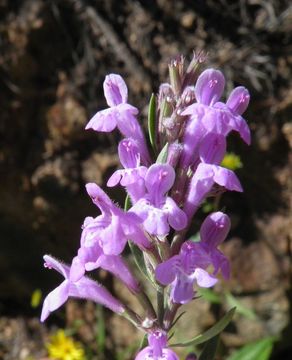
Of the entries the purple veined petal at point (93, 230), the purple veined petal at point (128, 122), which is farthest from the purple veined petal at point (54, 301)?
the purple veined petal at point (128, 122)

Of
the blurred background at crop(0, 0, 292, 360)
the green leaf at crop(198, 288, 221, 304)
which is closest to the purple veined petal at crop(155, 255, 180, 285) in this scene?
the green leaf at crop(198, 288, 221, 304)

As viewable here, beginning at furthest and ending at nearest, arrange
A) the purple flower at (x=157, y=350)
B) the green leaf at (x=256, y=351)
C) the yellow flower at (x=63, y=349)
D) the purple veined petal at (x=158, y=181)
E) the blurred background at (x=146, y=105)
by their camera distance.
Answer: the yellow flower at (x=63, y=349)
the blurred background at (x=146, y=105)
the green leaf at (x=256, y=351)
the purple flower at (x=157, y=350)
the purple veined petal at (x=158, y=181)

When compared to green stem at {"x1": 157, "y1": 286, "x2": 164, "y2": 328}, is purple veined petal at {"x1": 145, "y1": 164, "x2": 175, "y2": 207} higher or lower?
higher

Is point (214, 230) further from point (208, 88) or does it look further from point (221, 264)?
point (208, 88)

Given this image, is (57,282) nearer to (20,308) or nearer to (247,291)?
(20,308)

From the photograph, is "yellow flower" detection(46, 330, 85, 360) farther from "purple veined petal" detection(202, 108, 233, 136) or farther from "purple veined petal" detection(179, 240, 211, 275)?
"purple veined petal" detection(202, 108, 233, 136)

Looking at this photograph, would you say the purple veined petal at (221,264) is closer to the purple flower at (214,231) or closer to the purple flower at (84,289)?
the purple flower at (214,231)

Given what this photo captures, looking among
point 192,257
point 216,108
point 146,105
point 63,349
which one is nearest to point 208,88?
point 216,108
